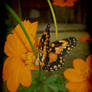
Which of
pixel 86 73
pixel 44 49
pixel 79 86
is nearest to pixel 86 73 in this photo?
pixel 86 73

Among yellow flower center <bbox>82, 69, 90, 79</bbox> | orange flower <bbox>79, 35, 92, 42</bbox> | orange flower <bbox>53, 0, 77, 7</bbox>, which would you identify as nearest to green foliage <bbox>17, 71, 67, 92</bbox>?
yellow flower center <bbox>82, 69, 90, 79</bbox>

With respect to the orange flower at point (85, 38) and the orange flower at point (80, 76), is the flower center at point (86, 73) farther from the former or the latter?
the orange flower at point (85, 38)

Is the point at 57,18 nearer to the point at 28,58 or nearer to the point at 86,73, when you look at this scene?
the point at 28,58

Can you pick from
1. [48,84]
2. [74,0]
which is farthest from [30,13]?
[48,84]

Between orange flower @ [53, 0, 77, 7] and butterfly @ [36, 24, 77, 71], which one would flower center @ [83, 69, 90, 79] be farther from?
orange flower @ [53, 0, 77, 7]

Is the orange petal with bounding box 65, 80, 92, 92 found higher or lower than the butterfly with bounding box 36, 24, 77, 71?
lower

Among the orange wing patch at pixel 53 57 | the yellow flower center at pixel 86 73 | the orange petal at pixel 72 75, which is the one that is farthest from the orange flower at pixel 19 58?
the yellow flower center at pixel 86 73

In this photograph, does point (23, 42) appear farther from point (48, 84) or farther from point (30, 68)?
point (48, 84)
